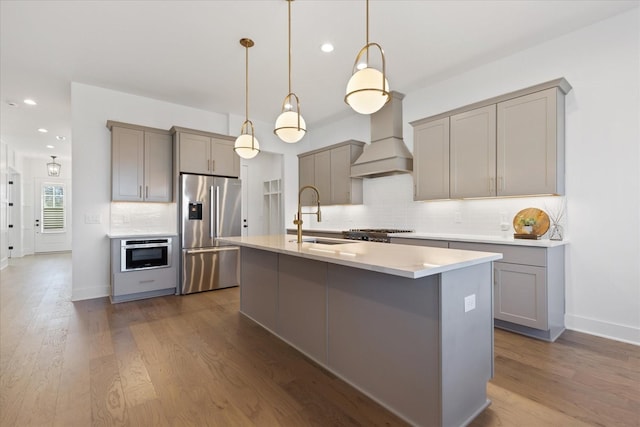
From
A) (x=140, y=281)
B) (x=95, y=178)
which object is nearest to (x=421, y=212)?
(x=140, y=281)

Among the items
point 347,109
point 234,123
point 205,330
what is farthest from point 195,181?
point 347,109

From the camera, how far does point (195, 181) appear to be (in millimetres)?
4688

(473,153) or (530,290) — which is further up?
(473,153)

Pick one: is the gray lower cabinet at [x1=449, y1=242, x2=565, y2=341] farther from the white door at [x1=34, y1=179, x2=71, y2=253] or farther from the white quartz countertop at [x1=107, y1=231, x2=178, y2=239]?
the white door at [x1=34, y1=179, x2=71, y2=253]

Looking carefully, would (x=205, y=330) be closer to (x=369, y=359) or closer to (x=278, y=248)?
(x=278, y=248)

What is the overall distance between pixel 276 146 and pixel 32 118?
449cm

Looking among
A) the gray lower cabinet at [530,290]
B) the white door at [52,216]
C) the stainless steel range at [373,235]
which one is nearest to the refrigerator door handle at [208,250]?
the stainless steel range at [373,235]

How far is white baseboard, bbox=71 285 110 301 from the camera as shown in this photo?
4.20 meters

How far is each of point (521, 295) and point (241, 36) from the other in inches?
148

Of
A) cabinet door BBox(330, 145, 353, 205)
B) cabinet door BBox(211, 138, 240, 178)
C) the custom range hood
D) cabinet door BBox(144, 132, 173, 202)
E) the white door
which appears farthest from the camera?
the white door

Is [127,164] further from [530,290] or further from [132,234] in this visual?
[530,290]

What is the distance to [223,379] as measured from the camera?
2182mm

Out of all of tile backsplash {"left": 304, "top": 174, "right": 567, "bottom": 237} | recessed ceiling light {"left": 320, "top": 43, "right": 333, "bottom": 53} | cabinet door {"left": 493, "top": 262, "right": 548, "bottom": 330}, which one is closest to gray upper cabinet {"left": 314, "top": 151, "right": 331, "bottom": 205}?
tile backsplash {"left": 304, "top": 174, "right": 567, "bottom": 237}

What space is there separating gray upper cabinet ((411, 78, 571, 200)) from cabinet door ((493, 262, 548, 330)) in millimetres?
802
